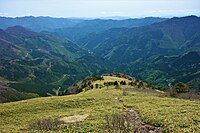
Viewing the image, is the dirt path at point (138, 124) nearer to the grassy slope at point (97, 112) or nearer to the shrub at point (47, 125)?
the grassy slope at point (97, 112)

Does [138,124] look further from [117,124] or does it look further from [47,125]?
[47,125]

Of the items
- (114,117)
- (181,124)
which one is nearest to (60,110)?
(114,117)

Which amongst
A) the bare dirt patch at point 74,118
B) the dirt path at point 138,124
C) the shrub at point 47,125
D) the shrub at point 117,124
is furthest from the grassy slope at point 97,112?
the shrub at point 47,125

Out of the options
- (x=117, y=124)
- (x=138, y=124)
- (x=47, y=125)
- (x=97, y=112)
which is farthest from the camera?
(x=97, y=112)

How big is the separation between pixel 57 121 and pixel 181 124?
989 inches

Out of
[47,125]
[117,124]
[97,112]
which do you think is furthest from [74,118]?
[117,124]

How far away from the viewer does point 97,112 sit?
6544cm

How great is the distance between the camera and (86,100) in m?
82.2

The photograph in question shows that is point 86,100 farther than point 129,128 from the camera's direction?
Yes

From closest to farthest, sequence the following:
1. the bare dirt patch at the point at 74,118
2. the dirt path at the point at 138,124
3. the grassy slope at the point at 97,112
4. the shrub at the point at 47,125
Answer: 1. the dirt path at the point at 138,124
2. the grassy slope at the point at 97,112
3. the shrub at the point at 47,125
4. the bare dirt patch at the point at 74,118

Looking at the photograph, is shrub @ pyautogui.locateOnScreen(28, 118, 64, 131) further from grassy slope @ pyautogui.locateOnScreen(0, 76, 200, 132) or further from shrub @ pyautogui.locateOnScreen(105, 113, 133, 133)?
shrub @ pyautogui.locateOnScreen(105, 113, 133, 133)

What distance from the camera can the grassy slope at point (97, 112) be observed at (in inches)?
2069

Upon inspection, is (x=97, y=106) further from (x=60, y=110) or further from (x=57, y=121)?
(x=57, y=121)

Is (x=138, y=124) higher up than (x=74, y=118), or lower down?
higher up
